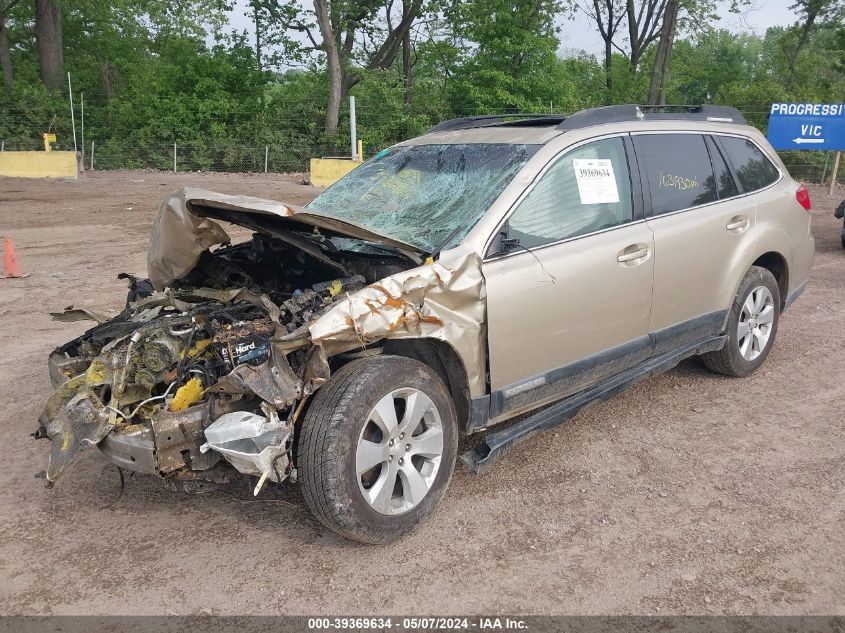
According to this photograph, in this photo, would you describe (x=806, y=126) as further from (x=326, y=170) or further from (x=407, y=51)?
(x=407, y=51)

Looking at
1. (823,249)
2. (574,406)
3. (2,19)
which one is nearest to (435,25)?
(2,19)

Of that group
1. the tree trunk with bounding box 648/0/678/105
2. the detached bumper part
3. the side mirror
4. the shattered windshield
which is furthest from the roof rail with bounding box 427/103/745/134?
the tree trunk with bounding box 648/0/678/105

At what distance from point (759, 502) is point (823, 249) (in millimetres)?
8146

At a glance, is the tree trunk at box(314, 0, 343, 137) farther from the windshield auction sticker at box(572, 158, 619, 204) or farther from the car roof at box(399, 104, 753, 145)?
the windshield auction sticker at box(572, 158, 619, 204)

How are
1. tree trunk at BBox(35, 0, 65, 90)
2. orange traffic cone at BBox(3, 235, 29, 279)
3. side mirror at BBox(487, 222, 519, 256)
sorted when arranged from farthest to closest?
tree trunk at BBox(35, 0, 65, 90) < orange traffic cone at BBox(3, 235, 29, 279) < side mirror at BBox(487, 222, 519, 256)

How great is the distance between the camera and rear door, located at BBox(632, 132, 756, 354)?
14.3 ft

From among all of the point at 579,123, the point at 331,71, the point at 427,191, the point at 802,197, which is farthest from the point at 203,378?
the point at 331,71

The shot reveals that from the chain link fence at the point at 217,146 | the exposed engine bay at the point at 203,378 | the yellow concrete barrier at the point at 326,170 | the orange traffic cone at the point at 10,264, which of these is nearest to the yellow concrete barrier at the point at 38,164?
the chain link fence at the point at 217,146

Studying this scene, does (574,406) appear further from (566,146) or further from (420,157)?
(420,157)

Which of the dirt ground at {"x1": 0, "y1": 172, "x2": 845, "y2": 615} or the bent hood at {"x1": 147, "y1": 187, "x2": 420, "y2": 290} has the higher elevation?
the bent hood at {"x1": 147, "y1": 187, "x2": 420, "y2": 290}

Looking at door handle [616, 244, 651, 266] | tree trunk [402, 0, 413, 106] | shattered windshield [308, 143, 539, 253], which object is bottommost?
door handle [616, 244, 651, 266]

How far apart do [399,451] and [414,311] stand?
653 mm

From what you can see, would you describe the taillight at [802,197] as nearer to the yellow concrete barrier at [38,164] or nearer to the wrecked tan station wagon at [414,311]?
the wrecked tan station wagon at [414,311]

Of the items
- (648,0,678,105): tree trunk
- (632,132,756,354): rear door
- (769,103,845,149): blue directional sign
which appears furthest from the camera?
(648,0,678,105): tree trunk
